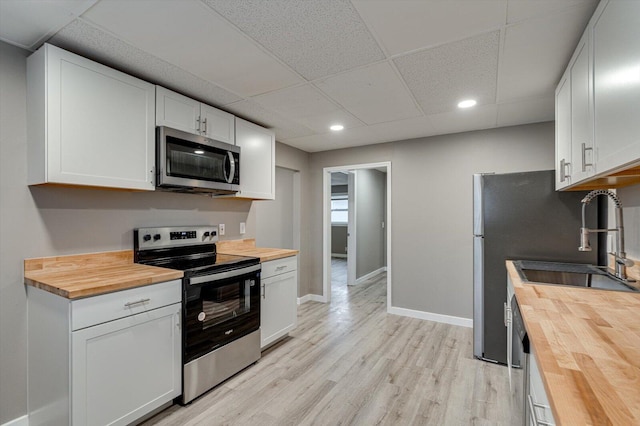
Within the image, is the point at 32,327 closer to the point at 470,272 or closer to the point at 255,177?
the point at 255,177

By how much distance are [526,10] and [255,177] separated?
2.45m

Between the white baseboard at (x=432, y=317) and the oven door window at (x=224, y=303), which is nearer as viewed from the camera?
the oven door window at (x=224, y=303)

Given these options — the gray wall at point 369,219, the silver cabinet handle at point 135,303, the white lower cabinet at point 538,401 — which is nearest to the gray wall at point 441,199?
the gray wall at point 369,219

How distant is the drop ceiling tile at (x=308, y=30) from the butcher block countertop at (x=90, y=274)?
1.55 m

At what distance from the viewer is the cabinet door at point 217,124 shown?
261 cm

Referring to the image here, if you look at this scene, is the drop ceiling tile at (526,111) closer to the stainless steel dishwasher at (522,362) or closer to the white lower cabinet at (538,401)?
the stainless steel dishwasher at (522,362)

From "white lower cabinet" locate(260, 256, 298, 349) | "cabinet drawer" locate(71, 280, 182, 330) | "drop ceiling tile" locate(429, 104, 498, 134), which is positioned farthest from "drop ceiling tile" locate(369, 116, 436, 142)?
"cabinet drawer" locate(71, 280, 182, 330)

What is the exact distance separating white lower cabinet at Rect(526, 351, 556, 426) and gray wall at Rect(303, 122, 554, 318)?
2537 mm

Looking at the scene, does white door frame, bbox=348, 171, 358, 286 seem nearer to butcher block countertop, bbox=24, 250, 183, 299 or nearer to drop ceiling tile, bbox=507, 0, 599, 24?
butcher block countertop, bbox=24, 250, 183, 299

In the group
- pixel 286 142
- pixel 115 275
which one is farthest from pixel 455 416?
pixel 286 142

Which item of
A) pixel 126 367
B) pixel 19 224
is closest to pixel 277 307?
pixel 126 367

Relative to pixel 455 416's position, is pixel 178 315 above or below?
above

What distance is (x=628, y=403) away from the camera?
0.69 m

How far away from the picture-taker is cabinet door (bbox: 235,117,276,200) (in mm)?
2998
